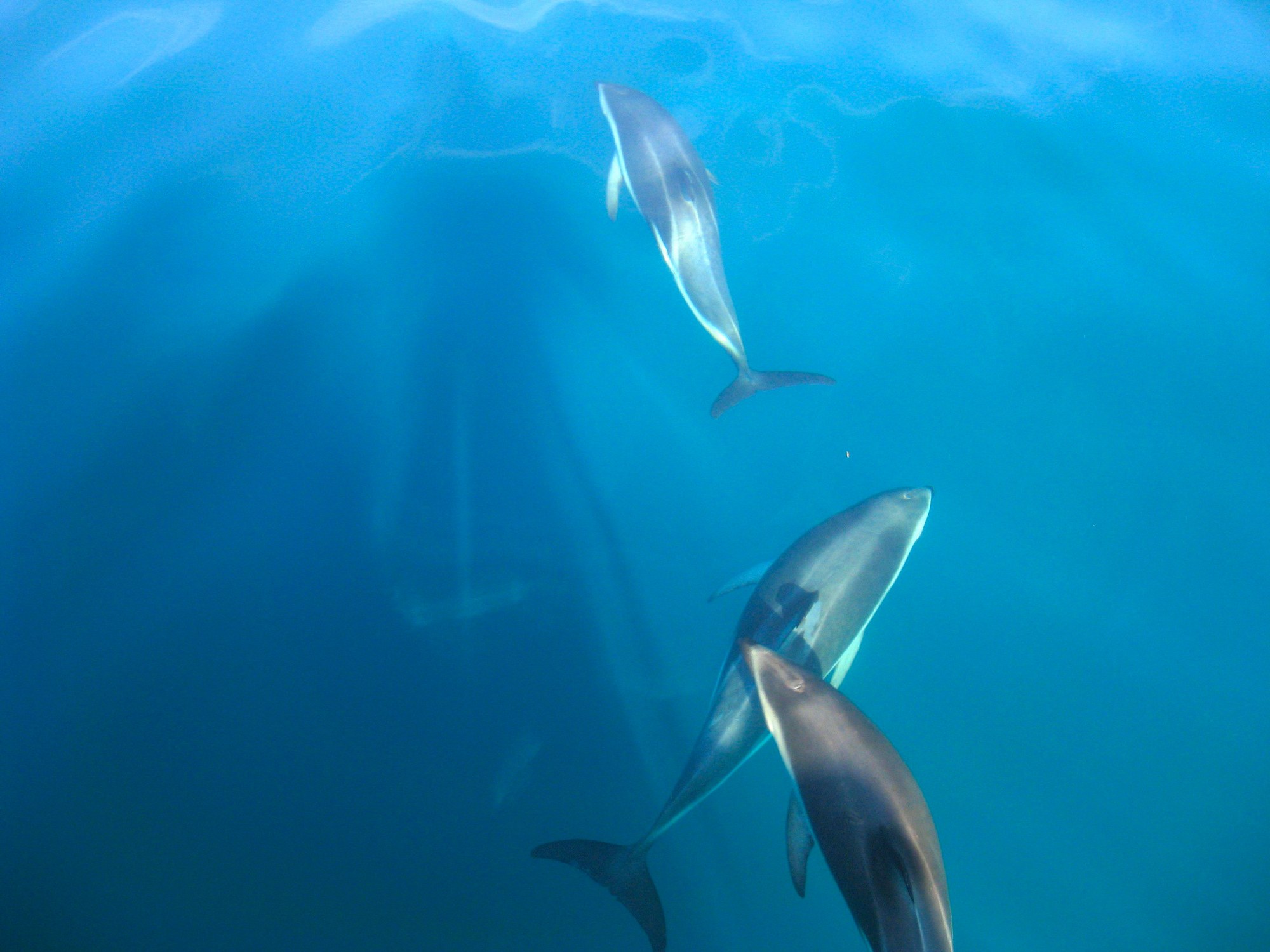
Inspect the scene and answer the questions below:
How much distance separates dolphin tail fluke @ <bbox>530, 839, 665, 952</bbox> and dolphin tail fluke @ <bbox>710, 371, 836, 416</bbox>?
8.65 ft

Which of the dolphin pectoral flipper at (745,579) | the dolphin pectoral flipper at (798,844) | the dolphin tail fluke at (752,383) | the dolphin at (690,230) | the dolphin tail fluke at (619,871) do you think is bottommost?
the dolphin tail fluke at (619,871)

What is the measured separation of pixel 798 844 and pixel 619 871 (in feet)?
3.34

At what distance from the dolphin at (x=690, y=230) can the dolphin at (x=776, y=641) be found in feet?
3.80

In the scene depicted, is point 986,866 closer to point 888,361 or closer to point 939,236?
point 888,361

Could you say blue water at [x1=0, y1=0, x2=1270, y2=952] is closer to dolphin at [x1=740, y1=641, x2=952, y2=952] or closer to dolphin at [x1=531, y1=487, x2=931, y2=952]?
dolphin at [x1=531, y1=487, x2=931, y2=952]

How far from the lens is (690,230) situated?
4426 mm

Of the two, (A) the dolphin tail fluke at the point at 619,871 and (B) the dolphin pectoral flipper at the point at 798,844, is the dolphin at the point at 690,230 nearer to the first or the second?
(B) the dolphin pectoral flipper at the point at 798,844

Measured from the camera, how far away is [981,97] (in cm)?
600

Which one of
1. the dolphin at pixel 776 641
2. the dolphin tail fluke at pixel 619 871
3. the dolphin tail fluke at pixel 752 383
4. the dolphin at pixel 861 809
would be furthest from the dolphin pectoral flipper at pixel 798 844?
the dolphin tail fluke at pixel 752 383

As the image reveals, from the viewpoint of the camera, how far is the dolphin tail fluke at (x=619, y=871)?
332 centimetres

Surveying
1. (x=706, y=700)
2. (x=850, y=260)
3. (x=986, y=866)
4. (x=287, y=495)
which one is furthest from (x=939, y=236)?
(x=287, y=495)

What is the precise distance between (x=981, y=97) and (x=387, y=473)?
6345 mm

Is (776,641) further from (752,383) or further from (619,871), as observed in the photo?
(752,383)

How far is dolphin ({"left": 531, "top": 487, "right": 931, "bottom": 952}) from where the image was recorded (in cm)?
314
